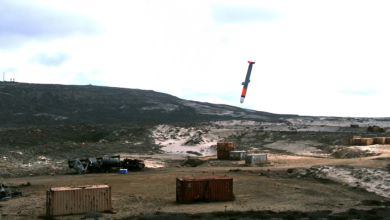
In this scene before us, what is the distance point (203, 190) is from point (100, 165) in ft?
70.1

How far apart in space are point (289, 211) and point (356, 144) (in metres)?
41.3

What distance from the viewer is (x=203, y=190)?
26844 mm

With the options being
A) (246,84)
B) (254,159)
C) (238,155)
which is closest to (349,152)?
(254,159)

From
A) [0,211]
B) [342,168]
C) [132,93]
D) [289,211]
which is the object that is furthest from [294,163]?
[132,93]

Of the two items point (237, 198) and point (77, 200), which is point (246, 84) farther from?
point (77, 200)

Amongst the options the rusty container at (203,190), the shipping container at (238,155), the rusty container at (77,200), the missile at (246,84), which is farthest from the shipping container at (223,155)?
the rusty container at (77,200)

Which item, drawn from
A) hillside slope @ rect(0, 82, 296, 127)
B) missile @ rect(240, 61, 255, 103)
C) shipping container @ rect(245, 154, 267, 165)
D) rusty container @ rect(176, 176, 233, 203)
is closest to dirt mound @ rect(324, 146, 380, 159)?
shipping container @ rect(245, 154, 267, 165)

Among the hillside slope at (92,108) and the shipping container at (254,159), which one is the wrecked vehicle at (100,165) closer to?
the shipping container at (254,159)

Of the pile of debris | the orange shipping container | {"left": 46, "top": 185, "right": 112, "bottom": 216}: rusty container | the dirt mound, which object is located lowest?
the pile of debris

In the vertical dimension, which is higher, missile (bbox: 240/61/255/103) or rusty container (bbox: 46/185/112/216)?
missile (bbox: 240/61/255/103)

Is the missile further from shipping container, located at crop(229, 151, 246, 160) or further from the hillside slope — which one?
the hillside slope

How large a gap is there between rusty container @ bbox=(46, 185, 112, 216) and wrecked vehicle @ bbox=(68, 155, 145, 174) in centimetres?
2110

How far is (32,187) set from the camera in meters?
33.6

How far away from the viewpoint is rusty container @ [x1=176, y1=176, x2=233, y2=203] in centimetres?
2650
